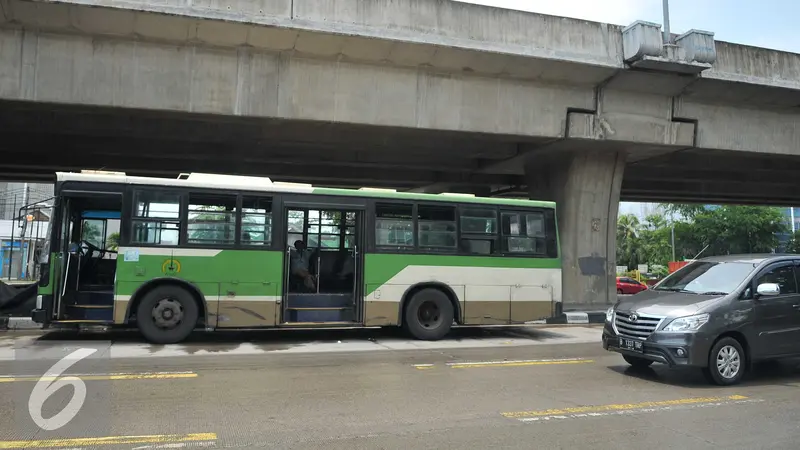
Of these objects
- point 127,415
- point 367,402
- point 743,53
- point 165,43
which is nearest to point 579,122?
point 743,53

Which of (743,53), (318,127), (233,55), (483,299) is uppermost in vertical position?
(743,53)

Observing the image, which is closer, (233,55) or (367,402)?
(367,402)

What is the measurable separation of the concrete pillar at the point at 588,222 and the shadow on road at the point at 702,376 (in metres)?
8.75

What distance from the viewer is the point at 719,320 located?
7.73 metres

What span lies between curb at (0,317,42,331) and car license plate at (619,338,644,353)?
38.2ft

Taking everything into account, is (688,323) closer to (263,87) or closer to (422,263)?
(422,263)

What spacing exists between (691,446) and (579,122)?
1246cm

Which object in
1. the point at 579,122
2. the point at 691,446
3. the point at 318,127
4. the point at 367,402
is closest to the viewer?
the point at 691,446

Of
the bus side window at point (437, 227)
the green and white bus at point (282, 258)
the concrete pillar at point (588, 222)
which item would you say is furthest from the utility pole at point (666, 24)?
the bus side window at point (437, 227)

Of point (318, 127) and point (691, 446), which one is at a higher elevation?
point (318, 127)

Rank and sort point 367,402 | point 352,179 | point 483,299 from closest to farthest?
1. point 367,402
2. point 483,299
3. point 352,179

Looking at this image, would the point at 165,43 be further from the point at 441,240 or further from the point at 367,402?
the point at 367,402

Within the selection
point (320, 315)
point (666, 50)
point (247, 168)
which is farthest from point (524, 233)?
point (247, 168)

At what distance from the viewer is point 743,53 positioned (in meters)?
17.1
